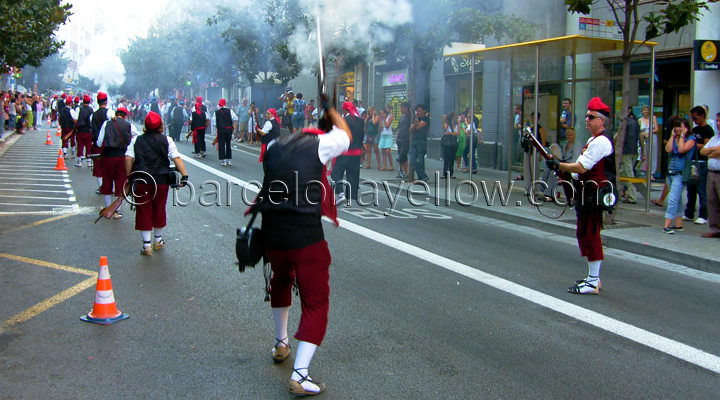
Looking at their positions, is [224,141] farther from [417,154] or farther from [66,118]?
[417,154]

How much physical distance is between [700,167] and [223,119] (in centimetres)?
1258

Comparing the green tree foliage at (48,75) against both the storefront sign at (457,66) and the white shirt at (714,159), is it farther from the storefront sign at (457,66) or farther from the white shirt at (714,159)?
the white shirt at (714,159)

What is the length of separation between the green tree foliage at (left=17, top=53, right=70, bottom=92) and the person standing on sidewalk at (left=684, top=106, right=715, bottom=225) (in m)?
64.7

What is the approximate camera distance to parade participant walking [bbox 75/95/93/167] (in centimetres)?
1539

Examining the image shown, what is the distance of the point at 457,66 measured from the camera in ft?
72.3

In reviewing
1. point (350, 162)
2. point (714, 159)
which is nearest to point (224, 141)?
point (350, 162)

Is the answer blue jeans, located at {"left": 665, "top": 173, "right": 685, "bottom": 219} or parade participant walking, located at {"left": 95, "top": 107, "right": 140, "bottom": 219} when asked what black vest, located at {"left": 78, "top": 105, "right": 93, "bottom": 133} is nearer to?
parade participant walking, located at {"left": 95, "top": 107, "right": 140, "bottom": 219}

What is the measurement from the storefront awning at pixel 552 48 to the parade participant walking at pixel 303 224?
28.2 feet

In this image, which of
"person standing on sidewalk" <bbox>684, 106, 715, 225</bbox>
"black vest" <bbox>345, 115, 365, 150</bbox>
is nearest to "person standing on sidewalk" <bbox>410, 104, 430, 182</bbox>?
"black vest" <bbox>345, 115, 365, 150</bbox>

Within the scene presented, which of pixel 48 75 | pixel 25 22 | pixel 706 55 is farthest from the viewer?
pixel 48 75

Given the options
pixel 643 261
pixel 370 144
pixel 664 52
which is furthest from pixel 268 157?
pixel 370 144

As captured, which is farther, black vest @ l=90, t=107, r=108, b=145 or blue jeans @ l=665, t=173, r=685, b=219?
black vest @ l=90, t=107, r=108, b=145

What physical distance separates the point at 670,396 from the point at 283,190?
2.63 m

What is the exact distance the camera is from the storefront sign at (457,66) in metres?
20.9
